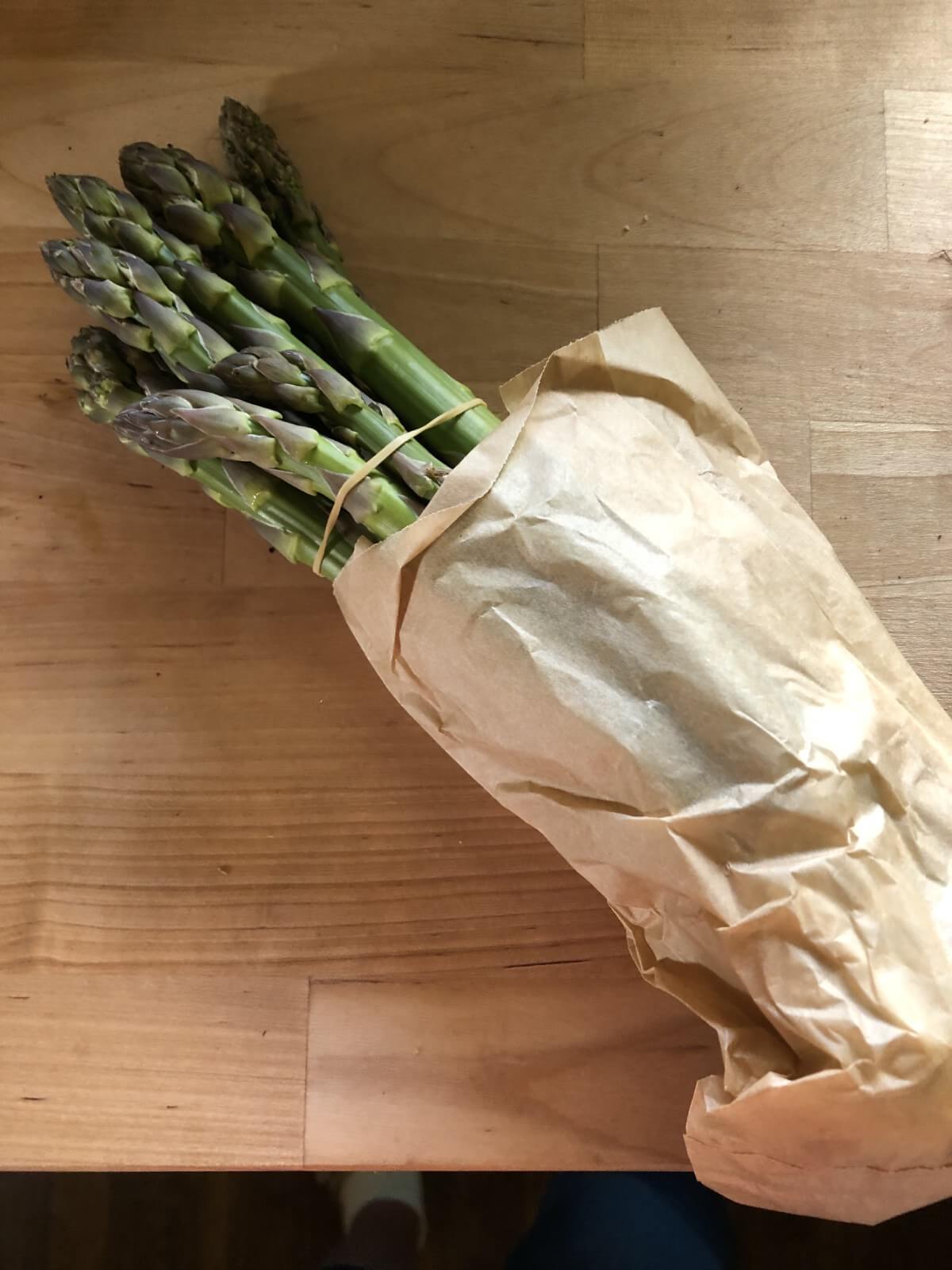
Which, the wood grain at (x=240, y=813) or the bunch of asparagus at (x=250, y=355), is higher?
the bunch of asparagus at (x=250, y=355)

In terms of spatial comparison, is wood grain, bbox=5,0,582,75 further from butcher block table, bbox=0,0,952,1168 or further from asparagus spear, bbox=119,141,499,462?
asparagus spear, bbox=119,141,499,462

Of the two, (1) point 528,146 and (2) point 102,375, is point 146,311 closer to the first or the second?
(2) point 102,375

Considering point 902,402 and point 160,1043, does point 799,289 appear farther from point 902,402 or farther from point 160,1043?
point 160,1043

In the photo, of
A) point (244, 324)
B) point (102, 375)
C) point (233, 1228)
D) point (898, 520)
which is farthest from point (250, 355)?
point (233, 1228)

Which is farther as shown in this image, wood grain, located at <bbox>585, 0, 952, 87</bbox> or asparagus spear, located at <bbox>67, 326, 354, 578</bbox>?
wood grain, located at <bbox>585, 0, 952, 87</bbox>

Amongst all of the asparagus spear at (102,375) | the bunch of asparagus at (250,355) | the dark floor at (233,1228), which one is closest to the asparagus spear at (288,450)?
the bunch of asparagus at (250,355)

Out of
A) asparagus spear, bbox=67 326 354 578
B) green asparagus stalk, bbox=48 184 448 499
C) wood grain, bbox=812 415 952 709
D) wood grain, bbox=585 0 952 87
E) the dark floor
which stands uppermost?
wood grain, bbox=585 0 952 87

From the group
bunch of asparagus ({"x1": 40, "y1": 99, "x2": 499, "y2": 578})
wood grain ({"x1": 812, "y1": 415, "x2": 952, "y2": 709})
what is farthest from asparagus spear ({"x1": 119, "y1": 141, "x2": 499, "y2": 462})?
wood grain ({"x1": 812, "y1": 415, "x2": 952, "y2": 709})

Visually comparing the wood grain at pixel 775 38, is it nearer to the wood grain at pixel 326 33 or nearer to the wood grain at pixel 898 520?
the wood grain at pixel 326 33
